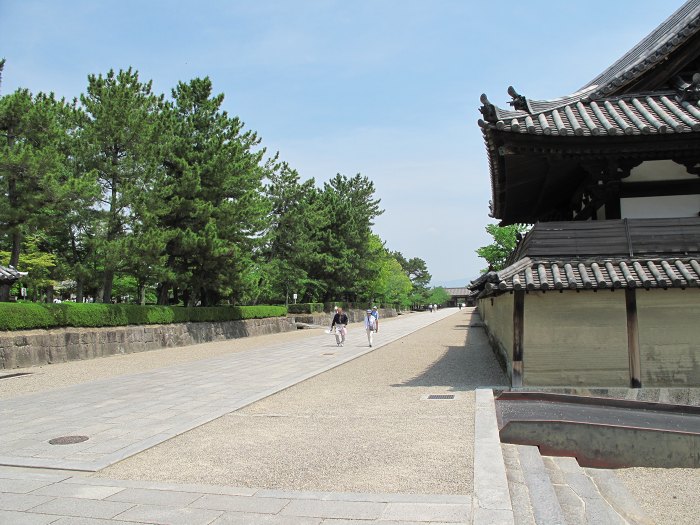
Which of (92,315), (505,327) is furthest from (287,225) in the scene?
(505,327)

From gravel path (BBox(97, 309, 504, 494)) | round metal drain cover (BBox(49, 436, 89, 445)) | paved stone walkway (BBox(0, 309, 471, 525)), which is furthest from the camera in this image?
round metal drain cover (BBox(49, 436, 89, 445))

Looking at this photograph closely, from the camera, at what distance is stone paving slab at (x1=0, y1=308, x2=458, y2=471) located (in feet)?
19.5

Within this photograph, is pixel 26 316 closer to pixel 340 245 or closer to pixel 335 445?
pixel 335 445

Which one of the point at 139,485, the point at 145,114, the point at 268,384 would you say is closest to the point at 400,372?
the point at 268,384

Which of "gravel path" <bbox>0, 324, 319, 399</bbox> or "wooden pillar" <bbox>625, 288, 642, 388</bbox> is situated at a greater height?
"wooden pillar" <bbox>625, 288, 642, 388</bbox>

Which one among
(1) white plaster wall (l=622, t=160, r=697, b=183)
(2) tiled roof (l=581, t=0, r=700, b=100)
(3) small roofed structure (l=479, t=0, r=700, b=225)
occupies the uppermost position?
(2) tiled roof (l=581, t=0, r=700, b=100)

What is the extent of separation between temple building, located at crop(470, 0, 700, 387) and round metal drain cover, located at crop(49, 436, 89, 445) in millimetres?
6223

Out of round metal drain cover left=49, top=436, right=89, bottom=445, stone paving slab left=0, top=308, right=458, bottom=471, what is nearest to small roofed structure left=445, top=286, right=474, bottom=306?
stone paving slab left=0, top=308, right=458, bottom=471

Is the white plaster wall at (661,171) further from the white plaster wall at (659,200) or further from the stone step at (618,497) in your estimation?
the stone step at (618,497)

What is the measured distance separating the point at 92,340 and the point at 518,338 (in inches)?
607

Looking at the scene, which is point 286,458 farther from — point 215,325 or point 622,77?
point 215,325

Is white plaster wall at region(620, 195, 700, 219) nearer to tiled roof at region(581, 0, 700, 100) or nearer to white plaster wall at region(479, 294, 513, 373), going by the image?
tiled roof at region(581, 0, 700, 100)

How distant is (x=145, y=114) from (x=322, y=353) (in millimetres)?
12787

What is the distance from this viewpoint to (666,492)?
18.5 feet
